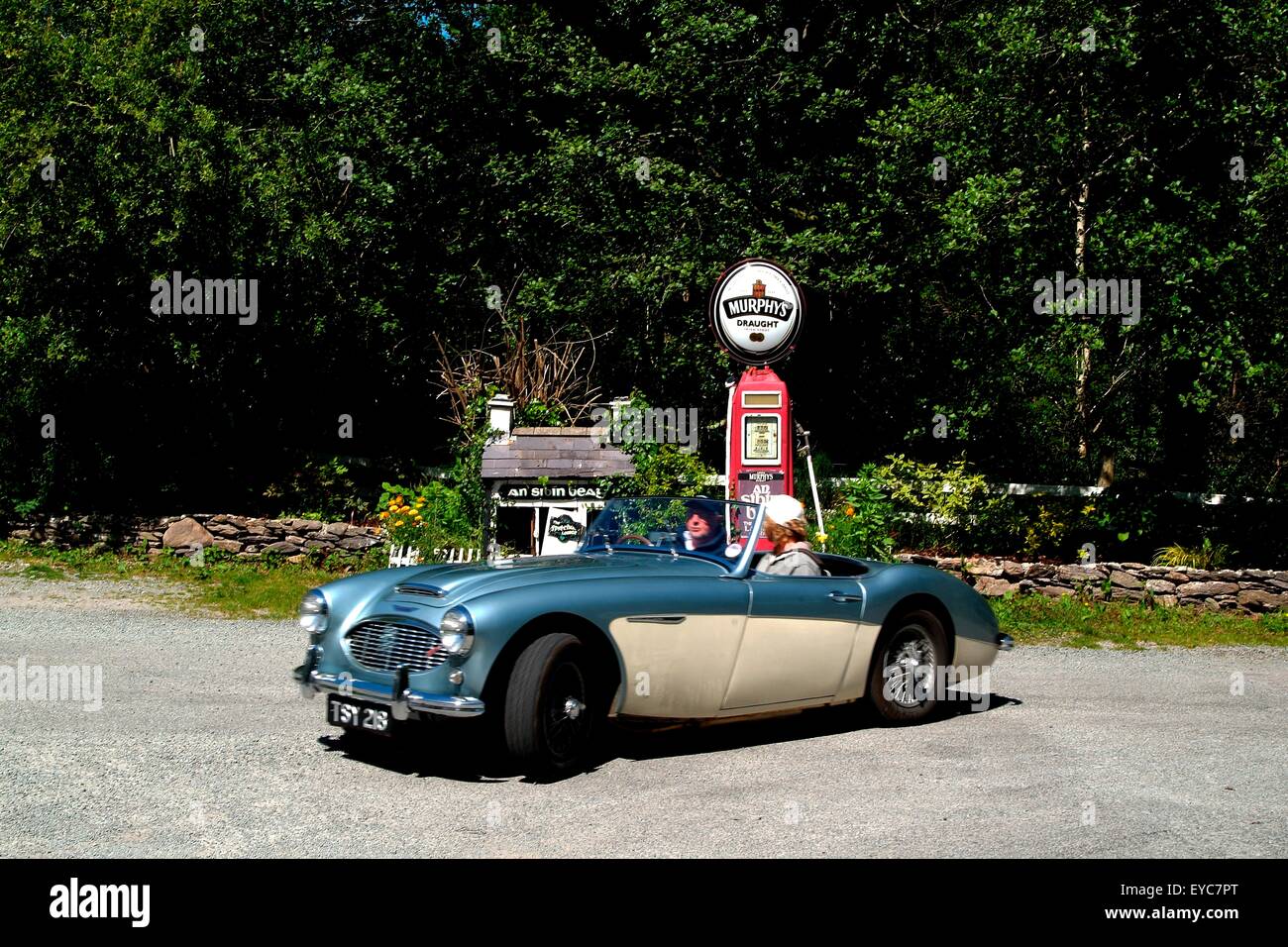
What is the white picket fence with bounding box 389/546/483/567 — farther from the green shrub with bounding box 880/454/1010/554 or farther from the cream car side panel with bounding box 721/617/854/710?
the cream car side panel with bounding box 721/617/854/710

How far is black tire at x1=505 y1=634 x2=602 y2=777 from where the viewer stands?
6.11m

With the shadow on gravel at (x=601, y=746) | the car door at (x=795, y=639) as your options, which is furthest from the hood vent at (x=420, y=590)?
the car door at (x=795, y=639)

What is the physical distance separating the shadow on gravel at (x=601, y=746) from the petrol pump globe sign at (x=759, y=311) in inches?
209

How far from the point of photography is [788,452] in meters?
12.7

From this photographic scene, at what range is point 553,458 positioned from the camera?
49.4 ft

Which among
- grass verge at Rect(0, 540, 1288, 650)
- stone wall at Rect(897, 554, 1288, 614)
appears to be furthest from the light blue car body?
stone wall at Rect(897, 554, 1288, 614)

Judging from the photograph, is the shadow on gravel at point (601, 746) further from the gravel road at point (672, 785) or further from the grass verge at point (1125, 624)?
the grass verge at point (1125, 624)

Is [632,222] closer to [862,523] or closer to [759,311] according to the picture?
[759,311]

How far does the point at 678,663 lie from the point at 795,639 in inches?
34.5

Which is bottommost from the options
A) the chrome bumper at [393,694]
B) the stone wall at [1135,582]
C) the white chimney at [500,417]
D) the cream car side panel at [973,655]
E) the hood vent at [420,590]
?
the stone wall at [1135,582]

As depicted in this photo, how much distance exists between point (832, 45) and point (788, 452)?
884cm

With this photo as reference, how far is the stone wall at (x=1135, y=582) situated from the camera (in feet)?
46.2
